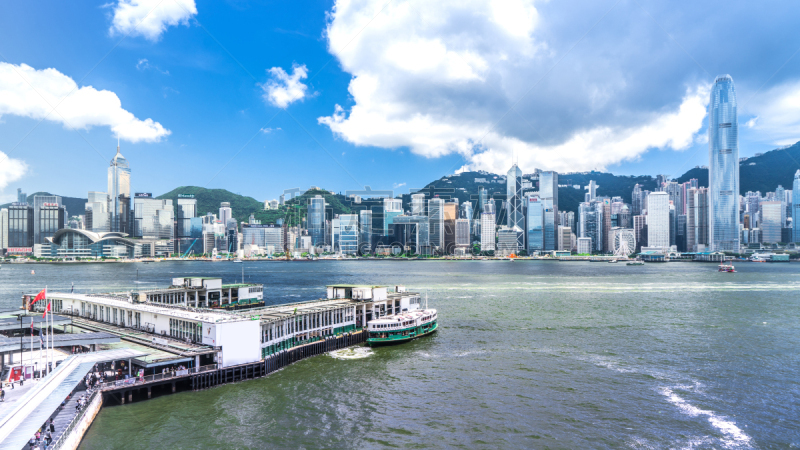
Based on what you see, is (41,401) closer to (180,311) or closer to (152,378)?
(152,378)

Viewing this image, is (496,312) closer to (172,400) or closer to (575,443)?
(575,443)

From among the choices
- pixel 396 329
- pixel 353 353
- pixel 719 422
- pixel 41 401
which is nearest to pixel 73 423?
pixel 41 401

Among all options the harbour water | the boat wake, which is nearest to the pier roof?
the harbour water

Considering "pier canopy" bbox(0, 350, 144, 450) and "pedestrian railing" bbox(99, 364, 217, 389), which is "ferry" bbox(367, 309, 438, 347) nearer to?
"pedestrian railing" bbox(99, 364, 217, 389)

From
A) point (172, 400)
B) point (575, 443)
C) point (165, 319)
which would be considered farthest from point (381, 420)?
point (165, 319)

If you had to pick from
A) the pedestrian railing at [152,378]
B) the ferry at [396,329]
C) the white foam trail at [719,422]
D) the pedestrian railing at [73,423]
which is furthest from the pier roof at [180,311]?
the white foam trail at [719,422]

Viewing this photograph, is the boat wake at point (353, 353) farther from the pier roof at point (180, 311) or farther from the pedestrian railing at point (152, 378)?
the pedestrian railing at point (152, 378)
